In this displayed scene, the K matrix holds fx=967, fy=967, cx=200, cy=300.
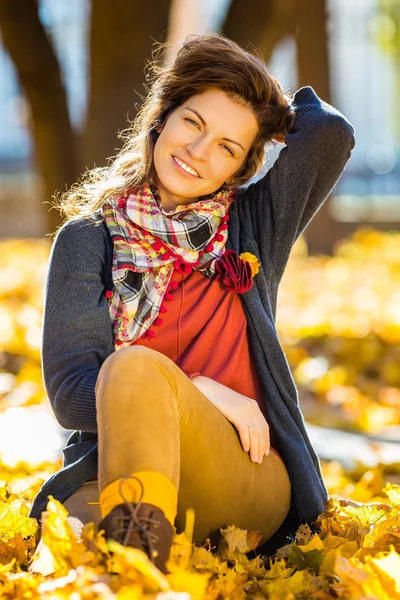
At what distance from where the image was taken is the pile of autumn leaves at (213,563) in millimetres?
1571

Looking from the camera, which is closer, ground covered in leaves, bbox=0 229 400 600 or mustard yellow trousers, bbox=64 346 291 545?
ground covered in leaves, bbox=0 229 400 600

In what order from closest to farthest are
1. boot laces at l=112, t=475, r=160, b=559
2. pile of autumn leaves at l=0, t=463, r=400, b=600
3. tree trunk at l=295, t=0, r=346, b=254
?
1. pile of autumn leaves at l=0, t=463, r=400, b=600
2. boot laces at l=112, t=475, r=160, b=559
3. tree trunk at l=295, t=0, r=346, b=254

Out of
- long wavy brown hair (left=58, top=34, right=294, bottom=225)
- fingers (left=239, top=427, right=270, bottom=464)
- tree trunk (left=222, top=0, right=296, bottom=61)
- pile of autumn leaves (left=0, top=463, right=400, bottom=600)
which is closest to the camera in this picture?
pile of autumn leaves (left=0, top=463, right=400, bottom=600)

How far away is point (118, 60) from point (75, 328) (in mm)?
3611

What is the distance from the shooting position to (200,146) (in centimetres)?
241

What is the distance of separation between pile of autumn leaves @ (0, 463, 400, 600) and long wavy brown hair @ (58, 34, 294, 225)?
0.86 metres

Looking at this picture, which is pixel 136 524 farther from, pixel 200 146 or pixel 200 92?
pixel 200 92

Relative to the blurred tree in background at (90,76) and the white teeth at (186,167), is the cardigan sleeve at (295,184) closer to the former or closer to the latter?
the white teeth at (186,167)

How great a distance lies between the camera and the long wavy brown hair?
2480mm

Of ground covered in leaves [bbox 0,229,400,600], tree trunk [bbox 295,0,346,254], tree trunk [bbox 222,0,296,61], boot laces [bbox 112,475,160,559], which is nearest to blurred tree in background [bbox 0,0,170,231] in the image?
tree trunk [bbox 222,0,296,61]

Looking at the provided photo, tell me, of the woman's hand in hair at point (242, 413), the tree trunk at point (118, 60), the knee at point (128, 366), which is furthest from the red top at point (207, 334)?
the tree trunk at point (118, 60)

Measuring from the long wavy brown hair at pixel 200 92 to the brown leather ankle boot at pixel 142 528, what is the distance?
0.91m

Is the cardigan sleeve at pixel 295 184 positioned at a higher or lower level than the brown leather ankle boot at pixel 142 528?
higher

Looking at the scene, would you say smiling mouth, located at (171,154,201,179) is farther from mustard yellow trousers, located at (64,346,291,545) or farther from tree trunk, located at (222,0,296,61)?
tree trunk, located at (222,0,296,61)
